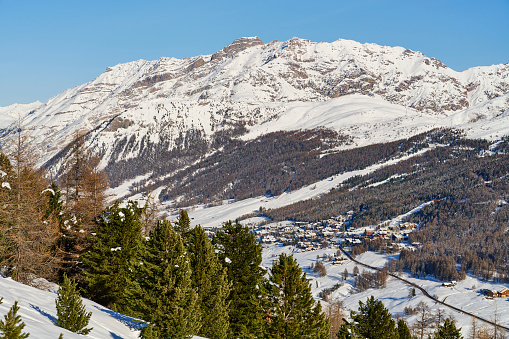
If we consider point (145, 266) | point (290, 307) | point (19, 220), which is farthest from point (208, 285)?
point (19, 220)

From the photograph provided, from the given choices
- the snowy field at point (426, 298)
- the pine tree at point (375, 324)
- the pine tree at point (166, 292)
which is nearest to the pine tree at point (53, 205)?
the pine tree at point (166, 292)

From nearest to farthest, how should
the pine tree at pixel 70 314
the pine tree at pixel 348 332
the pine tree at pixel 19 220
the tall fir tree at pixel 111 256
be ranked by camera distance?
the pine tree at pixel 70 314 < the pine tree at pixel 19 220 < the pine tree at pixel 348 332 < the tall fir tree at pixel 111 256

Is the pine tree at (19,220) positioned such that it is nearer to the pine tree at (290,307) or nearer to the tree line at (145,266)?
the tree line at (145,266)

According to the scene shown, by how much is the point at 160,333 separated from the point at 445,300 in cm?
12299

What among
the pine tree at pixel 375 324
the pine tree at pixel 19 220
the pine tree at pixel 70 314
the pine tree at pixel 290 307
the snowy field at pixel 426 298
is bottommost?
the snowy field at pixel 426 298

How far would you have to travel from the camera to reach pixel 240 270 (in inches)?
1545

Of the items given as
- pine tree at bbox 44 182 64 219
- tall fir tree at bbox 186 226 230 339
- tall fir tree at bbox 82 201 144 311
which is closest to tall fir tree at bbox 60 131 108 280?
pine tree at bbox 44 182 64 219

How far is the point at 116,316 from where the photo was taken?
32.8 meters

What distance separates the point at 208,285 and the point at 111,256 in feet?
34.2

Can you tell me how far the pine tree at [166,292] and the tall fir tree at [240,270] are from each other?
33.3 feet

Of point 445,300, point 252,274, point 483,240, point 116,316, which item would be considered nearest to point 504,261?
point 483,240

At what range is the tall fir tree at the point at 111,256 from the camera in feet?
124

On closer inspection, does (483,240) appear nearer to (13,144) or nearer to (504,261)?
(504,261)

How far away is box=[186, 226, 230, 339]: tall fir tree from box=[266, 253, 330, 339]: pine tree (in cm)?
550
